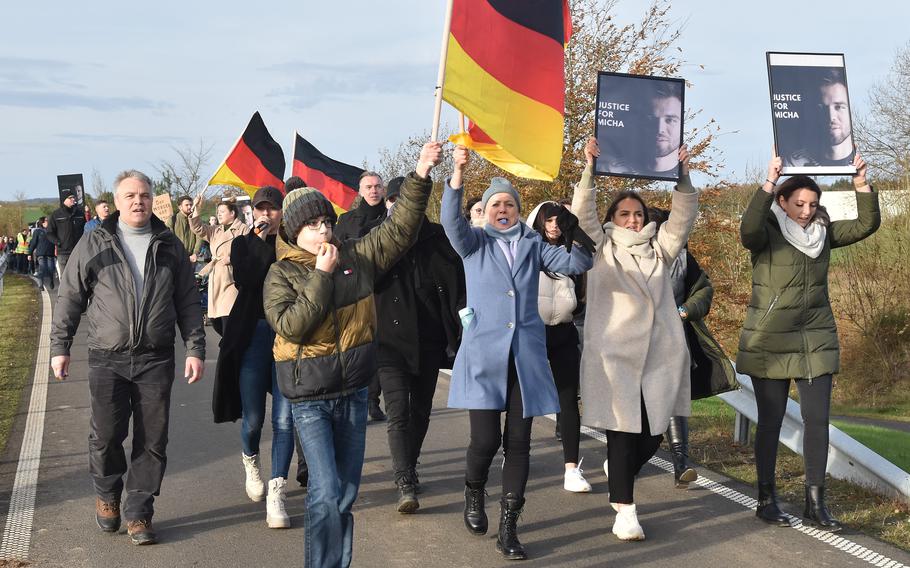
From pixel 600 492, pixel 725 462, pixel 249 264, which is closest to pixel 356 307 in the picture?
pixel 249 264

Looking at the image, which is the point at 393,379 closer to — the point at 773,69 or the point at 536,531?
the point at 536,531

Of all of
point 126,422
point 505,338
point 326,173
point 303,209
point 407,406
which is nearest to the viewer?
point 303,209

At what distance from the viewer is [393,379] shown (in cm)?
685

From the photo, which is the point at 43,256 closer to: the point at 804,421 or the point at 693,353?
the point at 693,353

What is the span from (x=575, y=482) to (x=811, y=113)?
2.79m

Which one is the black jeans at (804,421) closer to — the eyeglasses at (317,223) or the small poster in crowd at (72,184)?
the eyeglasses at (317,223)

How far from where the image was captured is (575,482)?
7051 millimetres

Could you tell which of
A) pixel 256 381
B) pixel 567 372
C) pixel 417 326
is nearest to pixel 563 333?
pixel 567 372

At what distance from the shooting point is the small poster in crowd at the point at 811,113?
6.43 meters

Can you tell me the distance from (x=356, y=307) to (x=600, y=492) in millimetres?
3006

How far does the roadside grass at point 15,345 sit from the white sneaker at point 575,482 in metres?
4.51

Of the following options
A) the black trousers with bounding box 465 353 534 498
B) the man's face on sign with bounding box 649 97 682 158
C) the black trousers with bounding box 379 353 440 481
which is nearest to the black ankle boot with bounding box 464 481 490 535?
the black trousers with bounding box 465 353 534 498

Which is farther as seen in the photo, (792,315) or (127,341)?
(792,315)

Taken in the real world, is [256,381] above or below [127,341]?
below
